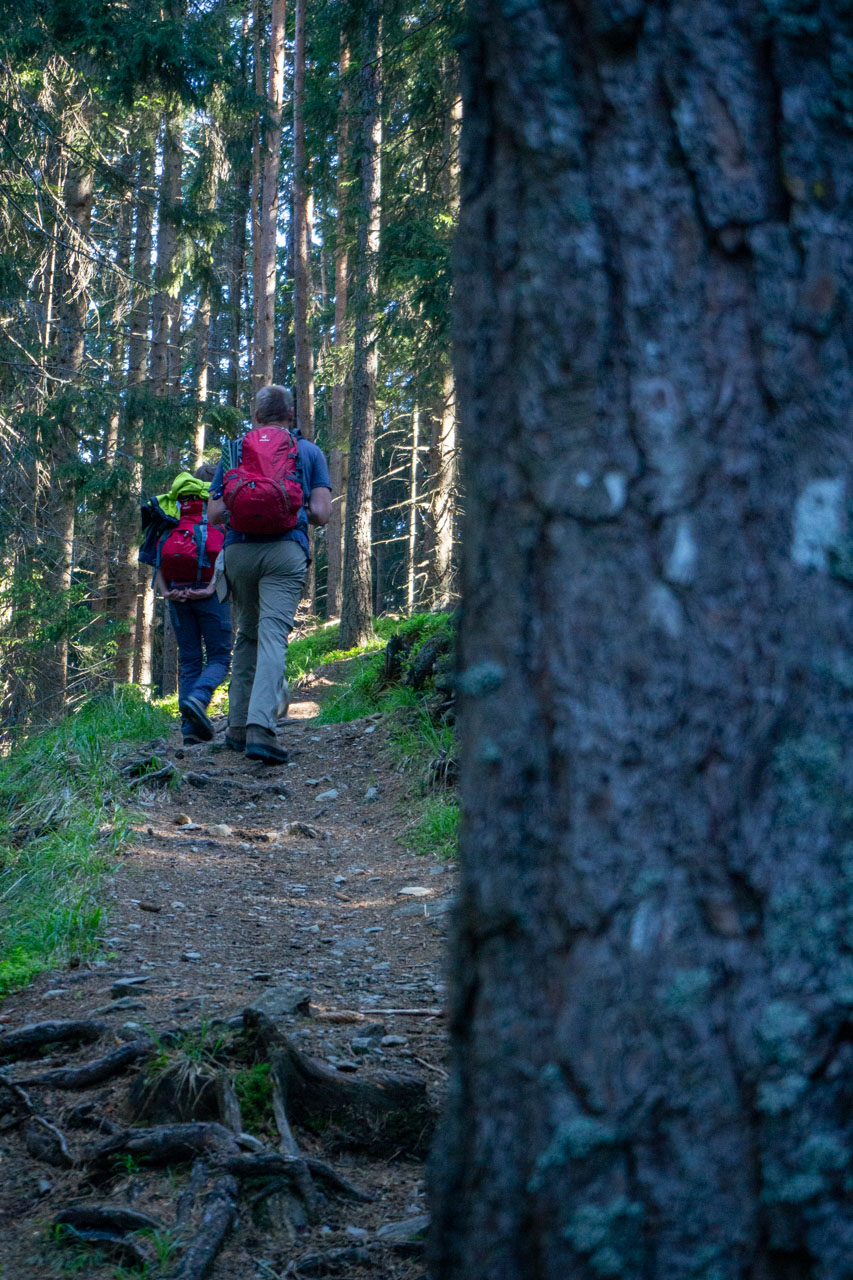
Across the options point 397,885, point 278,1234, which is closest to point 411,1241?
point 278,1234

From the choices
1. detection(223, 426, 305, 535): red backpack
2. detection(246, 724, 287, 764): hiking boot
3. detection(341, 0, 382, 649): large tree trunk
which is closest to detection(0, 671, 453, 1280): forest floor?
detection(246, 724, 287, 764): hiking boot

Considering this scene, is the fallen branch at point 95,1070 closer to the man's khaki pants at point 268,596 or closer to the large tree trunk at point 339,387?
the man's khaki pants at point 268,596

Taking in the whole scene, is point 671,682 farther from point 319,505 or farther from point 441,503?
point 441,503

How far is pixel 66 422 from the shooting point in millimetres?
11664

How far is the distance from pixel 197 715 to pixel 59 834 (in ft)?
9.33

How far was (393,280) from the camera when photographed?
9.04 meters

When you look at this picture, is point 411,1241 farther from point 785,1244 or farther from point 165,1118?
point 785,1244

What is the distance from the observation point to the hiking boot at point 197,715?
24.0 feet

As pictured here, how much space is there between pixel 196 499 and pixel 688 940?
7172 millimetres

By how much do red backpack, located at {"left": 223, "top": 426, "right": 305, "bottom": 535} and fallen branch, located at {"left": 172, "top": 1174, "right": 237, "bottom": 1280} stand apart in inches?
178

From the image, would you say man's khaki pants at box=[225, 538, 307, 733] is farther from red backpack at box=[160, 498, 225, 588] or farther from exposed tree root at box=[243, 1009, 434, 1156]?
exposed tree root at box=[243, 1009, 434, 1156]

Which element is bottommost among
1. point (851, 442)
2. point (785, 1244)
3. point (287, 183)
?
point (785, 1244)

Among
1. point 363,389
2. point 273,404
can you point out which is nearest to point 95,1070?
point 273,404

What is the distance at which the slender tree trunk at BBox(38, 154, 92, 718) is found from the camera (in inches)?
462
